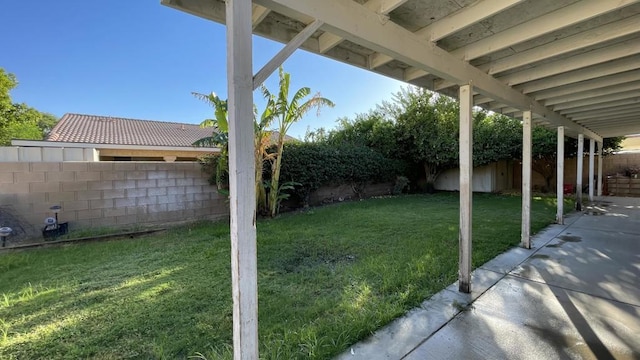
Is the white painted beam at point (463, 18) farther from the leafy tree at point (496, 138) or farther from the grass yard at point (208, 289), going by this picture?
the leafy tree at point (496, 138)

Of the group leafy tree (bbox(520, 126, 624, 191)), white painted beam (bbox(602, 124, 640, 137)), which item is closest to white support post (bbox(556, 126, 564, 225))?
white painted beam (bbox(602, 124, 640, 137))

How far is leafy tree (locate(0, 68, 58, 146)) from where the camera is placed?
1281 cm

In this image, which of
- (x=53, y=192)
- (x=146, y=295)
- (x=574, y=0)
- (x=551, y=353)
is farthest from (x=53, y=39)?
(x=551, y=353)

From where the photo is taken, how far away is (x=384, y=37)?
217 cm

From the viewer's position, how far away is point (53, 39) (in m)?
8.46

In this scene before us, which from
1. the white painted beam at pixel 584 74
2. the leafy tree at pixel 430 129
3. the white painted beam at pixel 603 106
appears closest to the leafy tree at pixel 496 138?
the leafy tree at pixel 430 129

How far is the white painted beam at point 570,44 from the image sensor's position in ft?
7.99

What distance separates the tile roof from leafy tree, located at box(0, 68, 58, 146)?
3.22 metres

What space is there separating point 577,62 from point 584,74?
592 mm

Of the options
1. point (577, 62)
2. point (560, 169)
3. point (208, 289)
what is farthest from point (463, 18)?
→ point (560, 169)

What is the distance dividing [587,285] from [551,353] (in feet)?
5.82

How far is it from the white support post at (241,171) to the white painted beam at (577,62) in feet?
12.1

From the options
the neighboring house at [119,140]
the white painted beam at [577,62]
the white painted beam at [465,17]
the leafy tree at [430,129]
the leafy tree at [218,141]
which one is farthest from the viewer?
the leafy tree at [430,129]

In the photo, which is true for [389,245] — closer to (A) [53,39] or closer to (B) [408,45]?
(B) [408,45]
